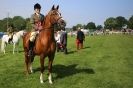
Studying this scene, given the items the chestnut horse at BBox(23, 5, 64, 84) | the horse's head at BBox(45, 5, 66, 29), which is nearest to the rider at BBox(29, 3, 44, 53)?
the chestnut horse at BBox(23, 5, 64, 84)

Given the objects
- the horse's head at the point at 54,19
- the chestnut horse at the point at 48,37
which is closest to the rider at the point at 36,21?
the chestnut horse at the point at 48,37

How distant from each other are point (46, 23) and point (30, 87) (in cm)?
272

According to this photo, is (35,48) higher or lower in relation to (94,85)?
higher

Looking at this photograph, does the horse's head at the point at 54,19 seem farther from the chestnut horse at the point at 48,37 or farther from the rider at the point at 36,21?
the rider at the point at 36,21

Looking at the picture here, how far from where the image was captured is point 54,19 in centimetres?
1204

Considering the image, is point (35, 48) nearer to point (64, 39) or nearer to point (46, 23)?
point (46, 23)

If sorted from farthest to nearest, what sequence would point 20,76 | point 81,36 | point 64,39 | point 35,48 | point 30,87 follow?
point 81,36 < point 64,39 < point 20,76 < point 35,48 < point 30,87

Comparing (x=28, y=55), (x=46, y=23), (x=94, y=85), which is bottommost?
(x=94, y=85)

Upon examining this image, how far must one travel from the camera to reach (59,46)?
26531 mm

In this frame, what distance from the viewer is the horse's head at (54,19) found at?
11727 millimetres

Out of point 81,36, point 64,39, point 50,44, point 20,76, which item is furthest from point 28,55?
point 81,36

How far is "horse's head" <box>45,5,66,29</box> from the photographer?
11.7 meters

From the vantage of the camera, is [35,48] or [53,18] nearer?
[53,18]

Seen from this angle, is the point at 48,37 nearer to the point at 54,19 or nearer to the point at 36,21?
the point at 54,19
